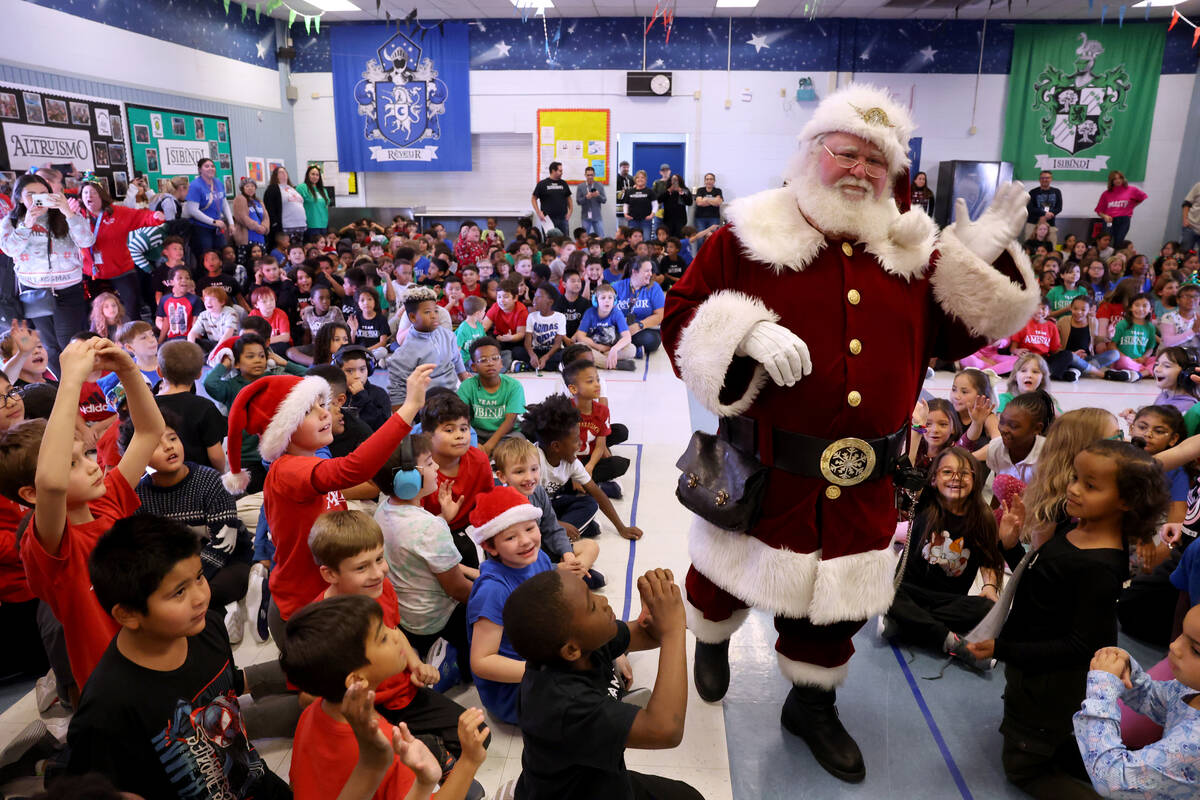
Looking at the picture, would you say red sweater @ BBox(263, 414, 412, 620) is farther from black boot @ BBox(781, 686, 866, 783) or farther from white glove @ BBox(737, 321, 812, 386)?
A: black boot @ BBox(781, 686, 866, 783)

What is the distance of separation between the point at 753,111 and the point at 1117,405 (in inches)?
353

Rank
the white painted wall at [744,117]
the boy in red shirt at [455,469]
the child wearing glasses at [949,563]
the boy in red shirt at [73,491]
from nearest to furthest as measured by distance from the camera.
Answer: the boy in red shirt at [73,491] → the child wearing glasses at [949,563] → the boy in red shirt at [455,469] → the white painted wall at [744,117]

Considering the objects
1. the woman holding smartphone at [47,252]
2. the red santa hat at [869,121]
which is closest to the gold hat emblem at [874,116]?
the red santa hat at [869,121]

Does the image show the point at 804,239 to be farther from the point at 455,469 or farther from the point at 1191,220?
the point at 1191,220

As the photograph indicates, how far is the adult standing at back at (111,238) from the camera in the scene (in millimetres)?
6969

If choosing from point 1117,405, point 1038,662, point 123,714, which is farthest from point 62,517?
point 1117,405

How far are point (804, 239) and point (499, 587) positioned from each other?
138 cm

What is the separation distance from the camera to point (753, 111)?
1346 cm

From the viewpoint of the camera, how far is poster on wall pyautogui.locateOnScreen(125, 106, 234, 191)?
10.1m

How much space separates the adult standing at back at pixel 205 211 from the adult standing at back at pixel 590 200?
5597mm

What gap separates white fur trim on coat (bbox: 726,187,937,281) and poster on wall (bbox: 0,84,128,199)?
8694 millimetres

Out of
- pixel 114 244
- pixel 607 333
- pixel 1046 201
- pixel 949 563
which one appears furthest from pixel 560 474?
pixel 1046 201

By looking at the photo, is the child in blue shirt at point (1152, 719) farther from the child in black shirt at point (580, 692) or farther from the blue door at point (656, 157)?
the blue door at point (656, 157)

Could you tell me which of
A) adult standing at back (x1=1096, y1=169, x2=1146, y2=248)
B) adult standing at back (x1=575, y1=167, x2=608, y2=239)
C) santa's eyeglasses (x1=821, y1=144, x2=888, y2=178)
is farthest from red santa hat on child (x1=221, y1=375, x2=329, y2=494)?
adult standing at back (x1=1096, y1=169, x2=1146, y2=248)
